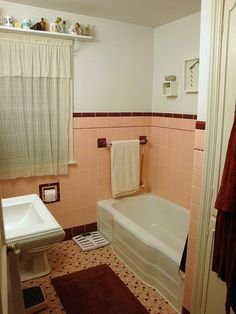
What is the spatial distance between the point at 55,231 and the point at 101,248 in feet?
4.21

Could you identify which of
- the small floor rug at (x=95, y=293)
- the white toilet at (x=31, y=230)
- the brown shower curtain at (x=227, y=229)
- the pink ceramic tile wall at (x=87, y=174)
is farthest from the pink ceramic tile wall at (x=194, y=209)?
the pink ceramic tile wall at (x=87, y=174)

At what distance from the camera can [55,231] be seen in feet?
5.21

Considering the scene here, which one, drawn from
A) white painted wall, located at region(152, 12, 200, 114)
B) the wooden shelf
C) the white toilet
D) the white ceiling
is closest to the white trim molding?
the white toilet

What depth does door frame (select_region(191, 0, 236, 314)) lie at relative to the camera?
137cm

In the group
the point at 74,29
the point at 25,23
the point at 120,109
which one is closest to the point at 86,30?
the point at 74,29

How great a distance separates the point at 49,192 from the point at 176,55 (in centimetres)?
196

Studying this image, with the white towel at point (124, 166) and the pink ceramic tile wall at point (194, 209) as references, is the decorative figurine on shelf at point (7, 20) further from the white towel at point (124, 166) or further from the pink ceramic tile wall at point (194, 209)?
the pink ceramic tile wall at point (194, 209)

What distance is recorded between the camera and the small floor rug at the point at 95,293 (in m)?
1.94

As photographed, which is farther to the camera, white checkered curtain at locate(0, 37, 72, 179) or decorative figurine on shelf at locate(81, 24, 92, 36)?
decorative figurine on shelf at locate(81, 24, 92, 36)

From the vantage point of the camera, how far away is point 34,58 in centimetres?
239

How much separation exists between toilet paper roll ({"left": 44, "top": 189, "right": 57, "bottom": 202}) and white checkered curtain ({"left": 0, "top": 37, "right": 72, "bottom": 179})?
0.19 m

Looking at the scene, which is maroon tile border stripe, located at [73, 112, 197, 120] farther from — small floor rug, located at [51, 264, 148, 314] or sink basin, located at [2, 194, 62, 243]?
small floor rug, located at [51, 264, 148, 314]

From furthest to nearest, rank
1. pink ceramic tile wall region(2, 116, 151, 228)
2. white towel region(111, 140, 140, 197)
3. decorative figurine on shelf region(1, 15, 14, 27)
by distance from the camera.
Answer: white towel region(111, 140, 140, 197) → pink ceramic tile wall region(2, 116, 151, 228) → decorative figurine on shelf region(1, 15, 14, 27)

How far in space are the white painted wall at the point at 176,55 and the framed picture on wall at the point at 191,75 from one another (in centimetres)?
5
